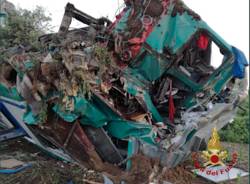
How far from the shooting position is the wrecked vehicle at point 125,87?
3.44m

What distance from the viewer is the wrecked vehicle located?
3439mm

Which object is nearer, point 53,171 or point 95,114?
point 95,114

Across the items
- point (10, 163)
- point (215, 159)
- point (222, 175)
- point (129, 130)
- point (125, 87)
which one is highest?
point (125, 87)

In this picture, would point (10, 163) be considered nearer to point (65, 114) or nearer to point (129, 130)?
point (65, 114)

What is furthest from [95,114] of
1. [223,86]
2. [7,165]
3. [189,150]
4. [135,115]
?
[223,86]

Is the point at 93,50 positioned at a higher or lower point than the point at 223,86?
higher

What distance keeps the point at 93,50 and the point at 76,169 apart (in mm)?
1918

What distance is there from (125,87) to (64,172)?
159cm

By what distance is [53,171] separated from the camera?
4.45 metres

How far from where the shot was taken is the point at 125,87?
390 cm

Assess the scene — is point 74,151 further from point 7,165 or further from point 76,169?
point 7,165

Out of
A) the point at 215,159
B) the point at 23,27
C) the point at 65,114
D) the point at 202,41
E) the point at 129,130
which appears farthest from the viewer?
the point at 23,27

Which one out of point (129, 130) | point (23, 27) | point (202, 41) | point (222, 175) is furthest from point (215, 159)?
point (23, 27)

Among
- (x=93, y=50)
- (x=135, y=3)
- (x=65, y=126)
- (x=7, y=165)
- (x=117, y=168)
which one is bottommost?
(x=7, y=165)
